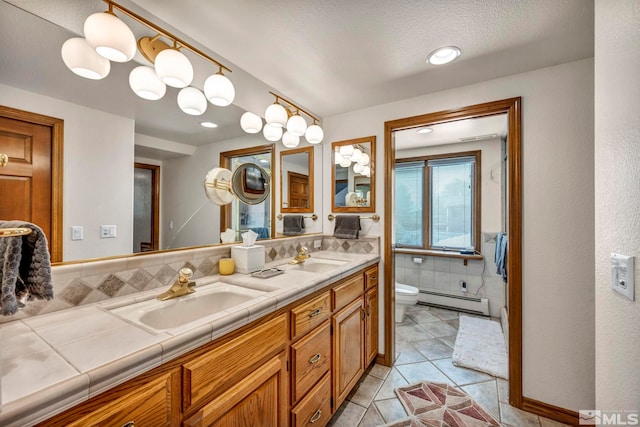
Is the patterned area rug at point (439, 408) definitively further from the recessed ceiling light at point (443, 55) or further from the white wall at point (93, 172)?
the recessed ceiling light at point (443, 55)

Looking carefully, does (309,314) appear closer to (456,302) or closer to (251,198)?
(251,198)

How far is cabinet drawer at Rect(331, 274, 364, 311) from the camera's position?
160 cm

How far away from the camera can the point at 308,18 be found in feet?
4.23

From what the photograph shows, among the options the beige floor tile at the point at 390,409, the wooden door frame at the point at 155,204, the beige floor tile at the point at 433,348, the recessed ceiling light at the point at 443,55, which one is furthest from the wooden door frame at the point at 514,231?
the wooden door frame at the point at 155,204

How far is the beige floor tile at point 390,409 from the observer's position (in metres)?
1.66

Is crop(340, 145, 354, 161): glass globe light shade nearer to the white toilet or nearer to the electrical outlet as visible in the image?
the white toilet

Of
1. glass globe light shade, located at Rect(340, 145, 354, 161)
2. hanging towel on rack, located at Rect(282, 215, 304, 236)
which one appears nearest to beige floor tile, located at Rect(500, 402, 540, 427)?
hanging towel on rack, located at Rect(282, 215, 304, 236)

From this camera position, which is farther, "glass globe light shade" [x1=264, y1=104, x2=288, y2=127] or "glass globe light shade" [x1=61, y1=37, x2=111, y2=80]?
"glass globe light shade" [x1=264, y1=104, x2=288, y2=127]

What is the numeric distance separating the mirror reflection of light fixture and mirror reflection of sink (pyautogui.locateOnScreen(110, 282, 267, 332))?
99 cm

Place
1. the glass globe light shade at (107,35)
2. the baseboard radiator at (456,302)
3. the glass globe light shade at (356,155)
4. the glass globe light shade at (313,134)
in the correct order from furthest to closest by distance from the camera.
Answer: the baseboard radiator at (456,302) < the glass globe light shade at (356,155) < the glass globe light shade at (313,134) < the glass globe light shade at (107,35)

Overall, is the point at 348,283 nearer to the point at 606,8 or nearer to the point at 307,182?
the point at 307,182

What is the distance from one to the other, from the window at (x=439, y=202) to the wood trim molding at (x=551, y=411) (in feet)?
6.78

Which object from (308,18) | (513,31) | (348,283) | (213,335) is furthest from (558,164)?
(213,335)

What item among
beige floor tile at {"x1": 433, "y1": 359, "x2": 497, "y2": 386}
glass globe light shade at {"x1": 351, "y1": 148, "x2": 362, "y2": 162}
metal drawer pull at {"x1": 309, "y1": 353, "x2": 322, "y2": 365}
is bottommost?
beige floor tile at {"x1": 433, "y1": 359, "x2": 497, "y2": 386}
